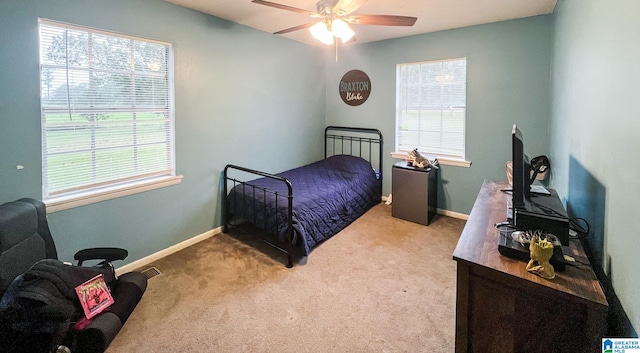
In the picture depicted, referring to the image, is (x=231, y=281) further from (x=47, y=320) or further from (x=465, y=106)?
(x=465, y=106)

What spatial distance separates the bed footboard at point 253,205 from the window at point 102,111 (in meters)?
0.70

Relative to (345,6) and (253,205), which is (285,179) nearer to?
(253,205)

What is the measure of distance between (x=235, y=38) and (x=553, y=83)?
3287 millimetres

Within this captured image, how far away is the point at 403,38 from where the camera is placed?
4098 millimetres

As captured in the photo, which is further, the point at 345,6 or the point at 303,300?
the point at 303,300

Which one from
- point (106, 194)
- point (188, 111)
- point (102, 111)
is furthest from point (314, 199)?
point (102, 111)

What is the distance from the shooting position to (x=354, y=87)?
463 centimetres

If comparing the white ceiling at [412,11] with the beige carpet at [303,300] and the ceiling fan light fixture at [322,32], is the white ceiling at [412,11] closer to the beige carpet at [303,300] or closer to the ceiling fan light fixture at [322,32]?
the ceiling fan light fixture at [322,32]

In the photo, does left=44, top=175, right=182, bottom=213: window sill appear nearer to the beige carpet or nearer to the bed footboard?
the bed footboard

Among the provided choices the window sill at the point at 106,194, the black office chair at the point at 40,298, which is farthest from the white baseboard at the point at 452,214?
the black office chair at the point at 40,298

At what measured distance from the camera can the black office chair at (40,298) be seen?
1613 millimetres

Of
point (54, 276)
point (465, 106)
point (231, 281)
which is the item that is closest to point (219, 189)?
point (231, 281)

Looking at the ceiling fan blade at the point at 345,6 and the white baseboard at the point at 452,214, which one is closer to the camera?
the ceiling fan blade at the point at 345,6

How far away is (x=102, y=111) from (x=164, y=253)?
4.55 feet
